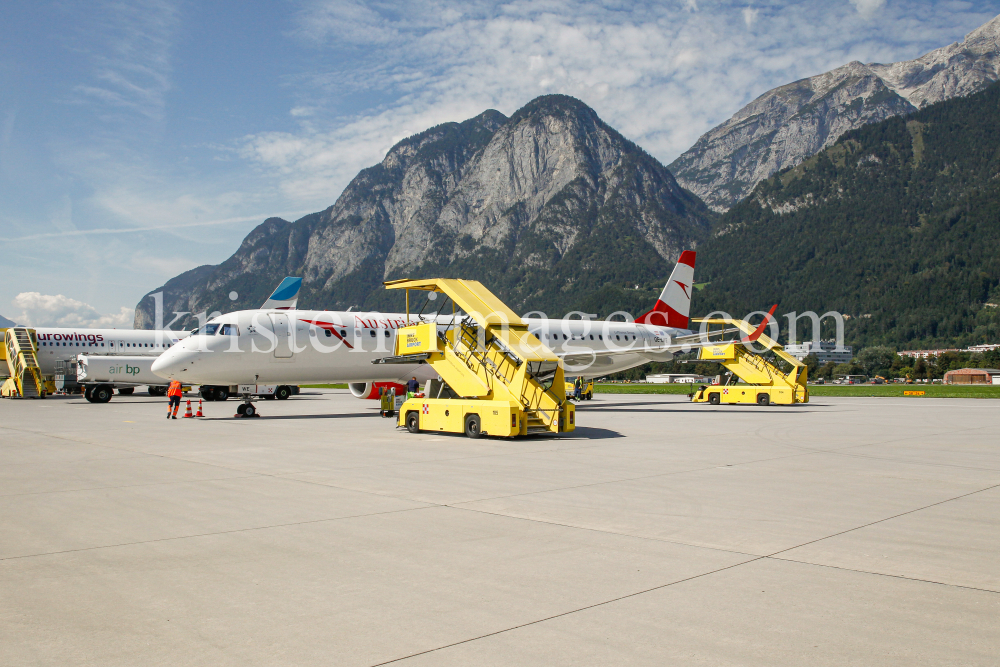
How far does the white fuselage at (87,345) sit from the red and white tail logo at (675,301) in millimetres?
28138

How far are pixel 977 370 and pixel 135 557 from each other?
134 meters

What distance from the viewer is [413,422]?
1909cm

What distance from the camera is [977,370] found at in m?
113

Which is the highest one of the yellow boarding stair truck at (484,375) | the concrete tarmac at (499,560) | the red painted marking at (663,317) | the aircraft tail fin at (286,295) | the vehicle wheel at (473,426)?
the aircraft tail fin at (286,295)

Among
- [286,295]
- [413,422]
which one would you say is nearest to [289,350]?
[413,422]

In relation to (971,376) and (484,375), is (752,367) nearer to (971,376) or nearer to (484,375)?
(484,375)

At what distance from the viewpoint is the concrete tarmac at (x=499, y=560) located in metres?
4.34

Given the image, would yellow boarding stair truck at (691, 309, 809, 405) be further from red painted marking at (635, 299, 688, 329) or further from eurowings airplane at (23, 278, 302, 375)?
eurowings airplane at (23, 278, 302, 375)

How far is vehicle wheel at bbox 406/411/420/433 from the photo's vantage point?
748 inches

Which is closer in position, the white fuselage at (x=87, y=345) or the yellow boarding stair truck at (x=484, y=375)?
the yellow boarding stair truck at (x=484, y=375)

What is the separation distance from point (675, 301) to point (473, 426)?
24013 millimetres

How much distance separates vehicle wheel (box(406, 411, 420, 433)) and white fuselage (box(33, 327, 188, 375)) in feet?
89.0

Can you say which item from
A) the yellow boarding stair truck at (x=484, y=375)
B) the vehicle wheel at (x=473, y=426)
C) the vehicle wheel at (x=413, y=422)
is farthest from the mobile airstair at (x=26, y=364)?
the vehicle wheel at (x=473, y=426)

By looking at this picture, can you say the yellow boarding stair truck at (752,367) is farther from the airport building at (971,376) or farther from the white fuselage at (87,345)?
the airport building at (971,376)
